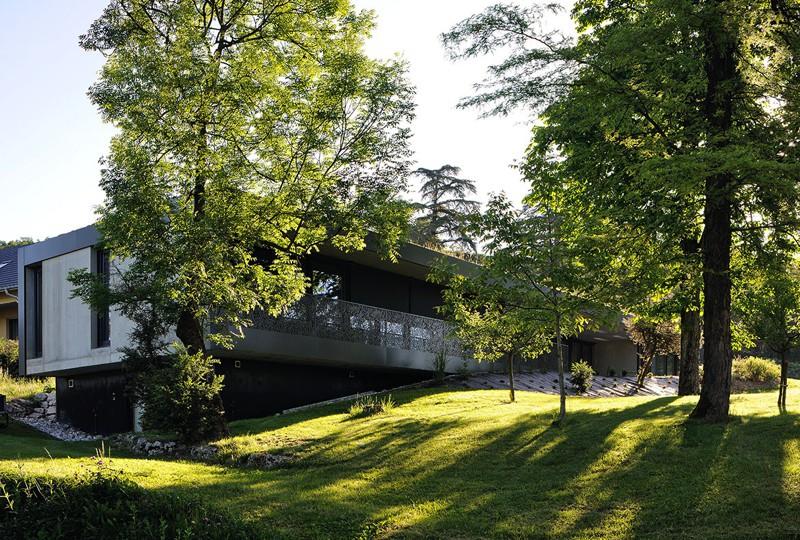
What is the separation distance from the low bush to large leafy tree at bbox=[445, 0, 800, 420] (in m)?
7.23

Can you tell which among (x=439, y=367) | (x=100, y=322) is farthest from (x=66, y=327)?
(x=439, y=367)

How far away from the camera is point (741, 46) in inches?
471

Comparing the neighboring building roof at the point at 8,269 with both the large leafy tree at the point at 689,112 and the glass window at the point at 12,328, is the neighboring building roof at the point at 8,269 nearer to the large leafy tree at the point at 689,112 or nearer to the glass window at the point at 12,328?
the glass window at the point at 12,328

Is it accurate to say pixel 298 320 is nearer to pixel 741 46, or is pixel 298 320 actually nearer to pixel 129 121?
pixel 129 121

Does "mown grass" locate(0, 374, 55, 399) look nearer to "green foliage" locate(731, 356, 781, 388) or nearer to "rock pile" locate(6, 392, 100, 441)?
"rock pile" locate(6, 392, 100, 441)

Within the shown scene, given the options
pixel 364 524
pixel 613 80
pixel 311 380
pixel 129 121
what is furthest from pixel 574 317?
pixel 311 380

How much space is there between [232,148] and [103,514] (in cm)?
926

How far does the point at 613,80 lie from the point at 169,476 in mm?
9099

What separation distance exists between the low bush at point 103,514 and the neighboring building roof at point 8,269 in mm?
25166

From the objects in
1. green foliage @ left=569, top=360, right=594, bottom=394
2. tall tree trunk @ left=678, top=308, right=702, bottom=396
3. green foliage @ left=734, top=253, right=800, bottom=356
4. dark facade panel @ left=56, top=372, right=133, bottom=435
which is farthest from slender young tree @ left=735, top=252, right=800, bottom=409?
dark facade panel @ left=56, top=372, right=133, bottom=435

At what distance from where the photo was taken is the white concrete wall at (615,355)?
4016 centimetres

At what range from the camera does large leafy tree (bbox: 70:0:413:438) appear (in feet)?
45.1

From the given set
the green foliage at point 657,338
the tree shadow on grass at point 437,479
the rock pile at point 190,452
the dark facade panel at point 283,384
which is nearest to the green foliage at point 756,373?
the green foliage at point 657,338

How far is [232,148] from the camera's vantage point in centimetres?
1498
